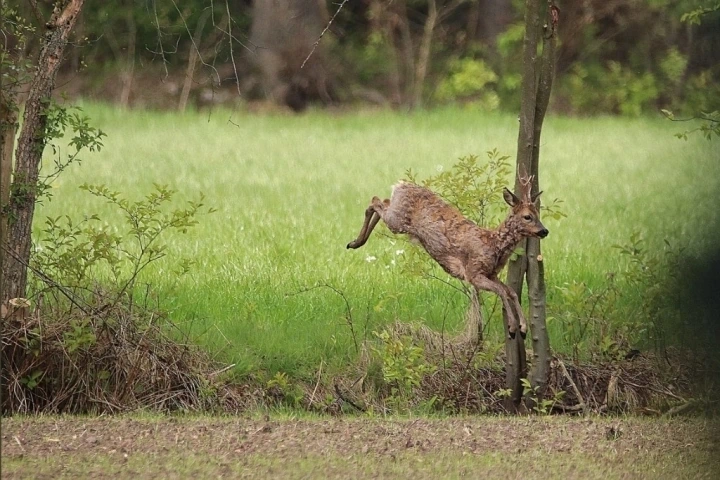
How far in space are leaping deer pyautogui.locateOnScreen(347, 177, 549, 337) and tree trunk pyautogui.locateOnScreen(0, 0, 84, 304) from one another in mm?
2590

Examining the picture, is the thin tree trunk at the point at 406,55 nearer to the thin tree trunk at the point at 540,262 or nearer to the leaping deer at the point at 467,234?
the thin tree trunk at the point at 540,262

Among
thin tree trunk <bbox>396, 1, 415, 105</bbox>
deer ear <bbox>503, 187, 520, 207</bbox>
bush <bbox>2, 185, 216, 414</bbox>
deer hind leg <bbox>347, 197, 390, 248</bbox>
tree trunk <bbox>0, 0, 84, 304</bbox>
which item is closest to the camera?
deer ear <bbox>503, 187, 520, 207</bbox>

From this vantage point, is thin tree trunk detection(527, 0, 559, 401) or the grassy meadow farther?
the grassy meadow

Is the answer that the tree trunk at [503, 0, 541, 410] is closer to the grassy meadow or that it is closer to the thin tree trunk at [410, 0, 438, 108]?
the grassy meadow

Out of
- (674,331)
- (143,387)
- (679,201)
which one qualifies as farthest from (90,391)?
(679,201)

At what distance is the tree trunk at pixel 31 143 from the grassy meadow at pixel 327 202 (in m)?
1.59

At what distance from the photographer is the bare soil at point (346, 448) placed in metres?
6.14

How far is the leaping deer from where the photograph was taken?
6566 millimetres

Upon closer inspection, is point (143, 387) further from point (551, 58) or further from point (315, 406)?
point (551, 58)

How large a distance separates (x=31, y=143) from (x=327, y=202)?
696cm

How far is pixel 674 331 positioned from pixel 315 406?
2669 mm

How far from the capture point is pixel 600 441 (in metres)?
6.98

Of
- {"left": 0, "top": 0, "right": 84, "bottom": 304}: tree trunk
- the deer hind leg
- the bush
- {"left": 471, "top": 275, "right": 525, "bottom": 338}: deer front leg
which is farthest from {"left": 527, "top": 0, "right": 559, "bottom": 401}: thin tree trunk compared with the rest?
{"left": 0, "top": 0, "right": 84, "bottom": 304}: tree trunk

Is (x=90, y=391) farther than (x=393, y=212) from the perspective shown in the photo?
Yes
